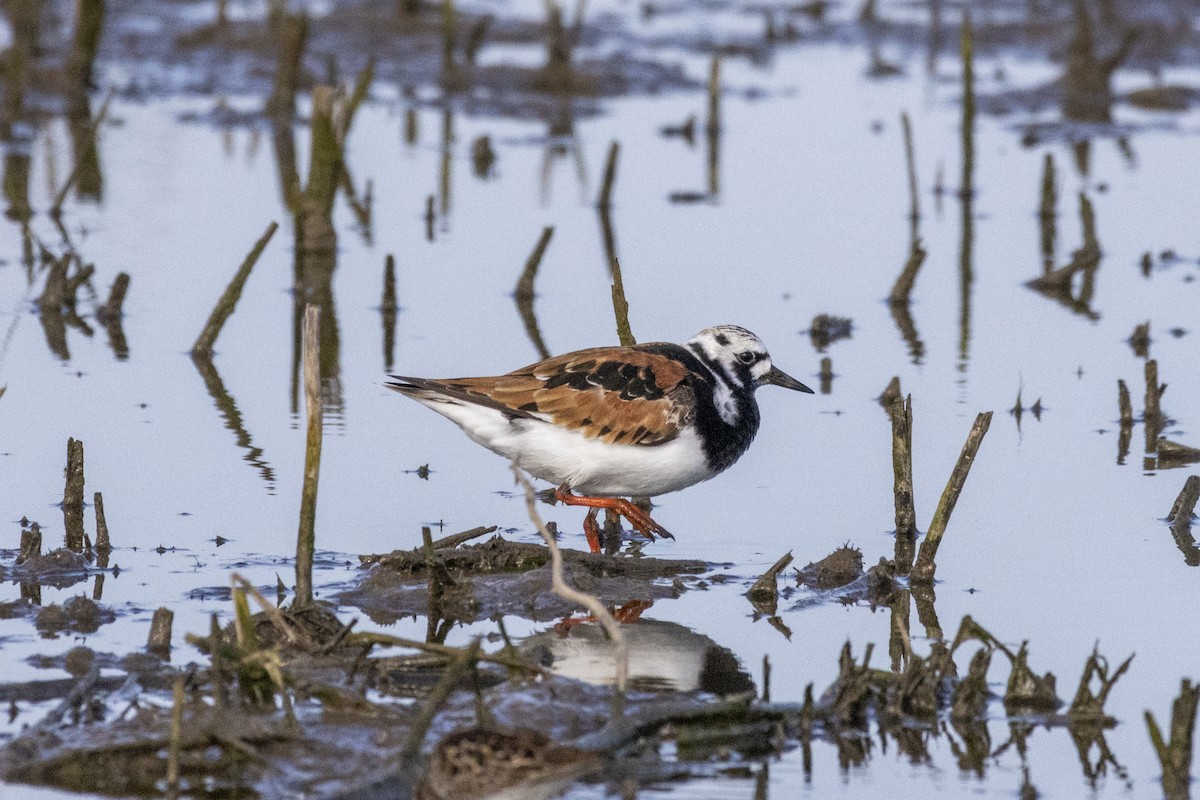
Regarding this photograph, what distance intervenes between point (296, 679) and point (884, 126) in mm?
14805

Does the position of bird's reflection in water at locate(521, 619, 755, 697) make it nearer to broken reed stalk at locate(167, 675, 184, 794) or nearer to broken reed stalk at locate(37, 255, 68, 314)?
broken reed stalk at locate(167, 675, 184, 794)

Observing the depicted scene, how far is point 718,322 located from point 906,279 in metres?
1.61

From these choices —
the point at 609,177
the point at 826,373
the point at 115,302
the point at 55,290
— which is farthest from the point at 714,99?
the point at 55,290

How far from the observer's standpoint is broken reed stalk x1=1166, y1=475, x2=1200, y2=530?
8414 mm

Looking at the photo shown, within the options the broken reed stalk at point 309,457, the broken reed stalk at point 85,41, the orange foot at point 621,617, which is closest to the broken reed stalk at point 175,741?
the broken reed stalk at point 309,457

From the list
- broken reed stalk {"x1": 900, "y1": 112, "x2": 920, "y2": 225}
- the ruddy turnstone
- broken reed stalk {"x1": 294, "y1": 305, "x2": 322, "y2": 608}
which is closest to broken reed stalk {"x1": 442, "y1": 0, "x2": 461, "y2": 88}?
broken reed stalk {"x1": 900, "y1": 112, "x2": 920, "y2": 225}

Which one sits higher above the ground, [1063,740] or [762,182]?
[762,182]

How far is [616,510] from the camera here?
845cm

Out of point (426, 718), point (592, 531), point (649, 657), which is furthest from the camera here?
point (592, 531)

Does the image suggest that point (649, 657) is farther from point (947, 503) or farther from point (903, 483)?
point (903, 483)

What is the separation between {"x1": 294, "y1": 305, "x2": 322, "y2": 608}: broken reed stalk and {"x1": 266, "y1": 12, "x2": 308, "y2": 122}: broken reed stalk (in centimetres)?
1261

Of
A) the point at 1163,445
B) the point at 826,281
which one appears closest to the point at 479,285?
the point at 826,281

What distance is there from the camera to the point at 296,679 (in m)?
6.02

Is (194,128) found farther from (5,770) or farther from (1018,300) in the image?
(5,770)
